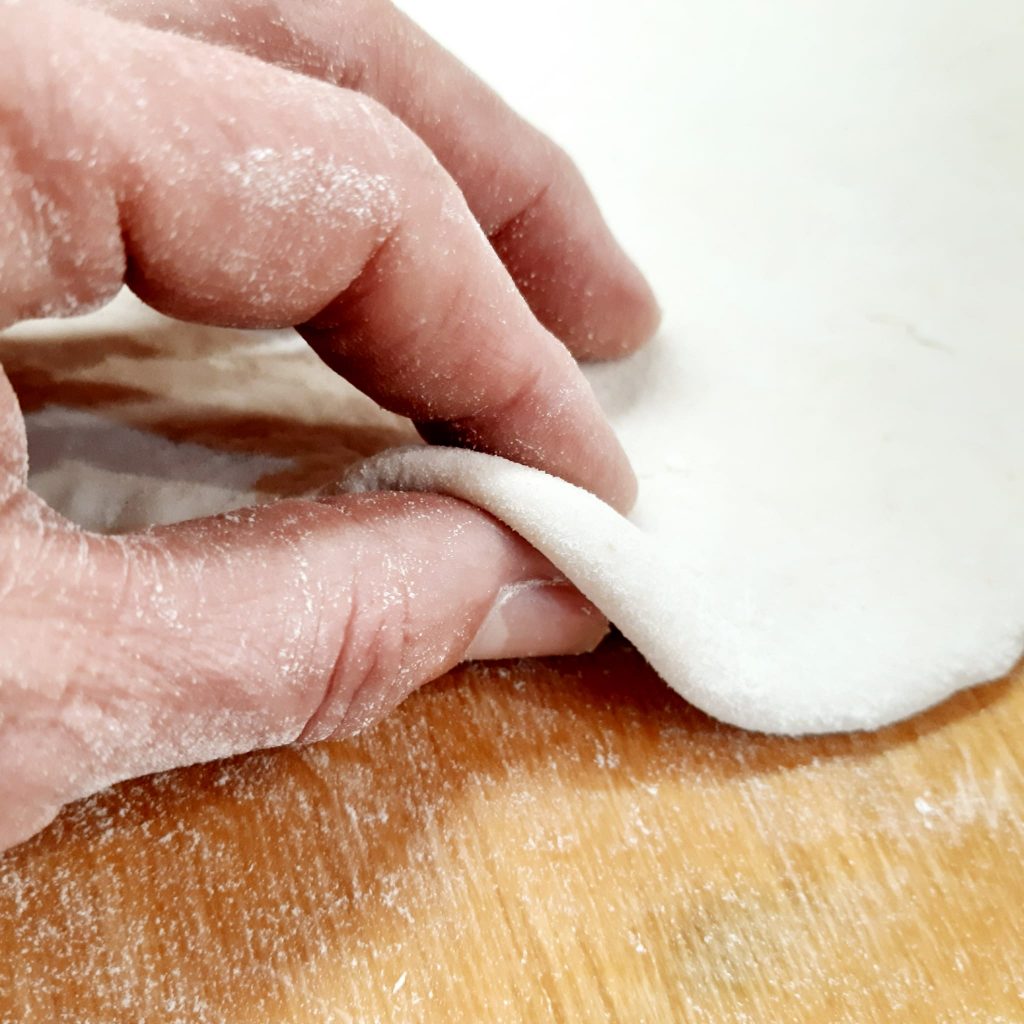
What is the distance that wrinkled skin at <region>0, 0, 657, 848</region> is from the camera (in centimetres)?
28

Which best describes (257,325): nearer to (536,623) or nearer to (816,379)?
(536,623)

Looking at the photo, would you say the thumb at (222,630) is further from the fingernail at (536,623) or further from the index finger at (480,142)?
the index finger at (480,142)

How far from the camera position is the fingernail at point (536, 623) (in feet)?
1.37

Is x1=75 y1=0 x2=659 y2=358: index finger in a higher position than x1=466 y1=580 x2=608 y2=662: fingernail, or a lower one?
higher

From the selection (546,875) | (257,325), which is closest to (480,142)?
(257,325)

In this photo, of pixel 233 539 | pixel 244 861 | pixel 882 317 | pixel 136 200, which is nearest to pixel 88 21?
pixel 136 200

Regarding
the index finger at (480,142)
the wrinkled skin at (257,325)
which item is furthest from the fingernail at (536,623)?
the index finger at (480,142)

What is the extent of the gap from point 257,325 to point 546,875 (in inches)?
9.3

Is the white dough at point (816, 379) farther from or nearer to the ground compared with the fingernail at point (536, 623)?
farther from the ground

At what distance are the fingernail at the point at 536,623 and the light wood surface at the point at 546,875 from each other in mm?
18

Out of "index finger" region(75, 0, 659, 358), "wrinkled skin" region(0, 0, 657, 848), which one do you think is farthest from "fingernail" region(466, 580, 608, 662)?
"index finger" region(75, 0, 659, 358)

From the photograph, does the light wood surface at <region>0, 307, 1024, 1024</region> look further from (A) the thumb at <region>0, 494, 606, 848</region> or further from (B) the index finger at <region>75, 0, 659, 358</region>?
(B) the index finger at <region>75, 0, 659, 358</region>

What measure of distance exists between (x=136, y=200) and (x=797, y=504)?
1.10ft

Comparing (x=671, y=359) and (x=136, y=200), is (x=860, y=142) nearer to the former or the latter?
(x=671, y=359)
